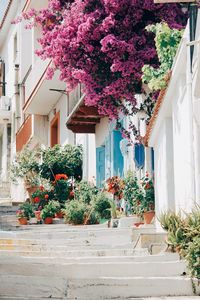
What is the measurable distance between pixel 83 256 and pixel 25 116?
65.9ft

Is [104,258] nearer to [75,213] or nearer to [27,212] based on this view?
[75,213]

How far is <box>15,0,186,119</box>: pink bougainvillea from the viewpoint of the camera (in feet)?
47.7

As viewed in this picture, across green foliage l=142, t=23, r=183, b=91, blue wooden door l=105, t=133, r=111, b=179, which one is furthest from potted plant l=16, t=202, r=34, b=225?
green foliage l=142, t=23, r=183, b=91

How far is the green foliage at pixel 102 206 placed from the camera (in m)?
16.5

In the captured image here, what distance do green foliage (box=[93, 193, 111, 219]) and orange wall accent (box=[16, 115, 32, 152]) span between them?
11.3 m

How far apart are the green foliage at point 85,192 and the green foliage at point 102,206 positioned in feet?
1.39

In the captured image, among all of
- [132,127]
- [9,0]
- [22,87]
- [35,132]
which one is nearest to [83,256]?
[132,127]

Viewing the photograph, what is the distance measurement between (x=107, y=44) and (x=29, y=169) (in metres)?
7.65

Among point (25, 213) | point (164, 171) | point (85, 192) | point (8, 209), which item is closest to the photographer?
point (164, 171)

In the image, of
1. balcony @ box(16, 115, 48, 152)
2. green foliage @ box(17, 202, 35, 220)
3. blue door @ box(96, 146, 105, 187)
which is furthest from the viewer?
balcony @ box(16, 115, 48, 152)

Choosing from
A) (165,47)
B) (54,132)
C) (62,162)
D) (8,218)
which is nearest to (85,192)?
(8,218)

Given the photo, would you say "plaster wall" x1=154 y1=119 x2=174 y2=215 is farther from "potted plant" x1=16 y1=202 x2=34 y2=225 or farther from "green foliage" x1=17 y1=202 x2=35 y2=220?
"green foliage" x1=17 y1=202 x2=35 y2=220

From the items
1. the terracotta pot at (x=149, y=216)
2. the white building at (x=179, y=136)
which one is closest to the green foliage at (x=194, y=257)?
the white building at (x=179, y=136)

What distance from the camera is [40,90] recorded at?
2323 cm
